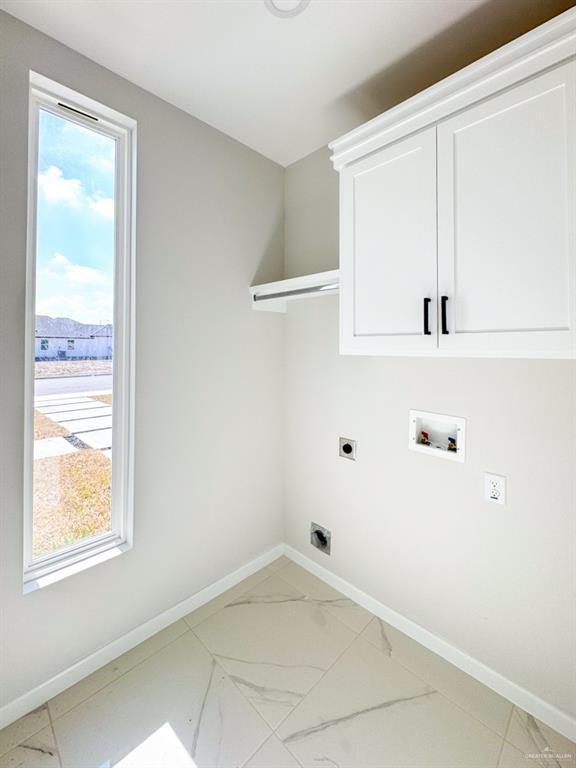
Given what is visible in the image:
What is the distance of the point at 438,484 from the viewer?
1.55 metres

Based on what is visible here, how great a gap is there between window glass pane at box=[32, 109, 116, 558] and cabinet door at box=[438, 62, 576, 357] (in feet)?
4.54

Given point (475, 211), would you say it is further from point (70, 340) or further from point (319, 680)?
point (319, 680)

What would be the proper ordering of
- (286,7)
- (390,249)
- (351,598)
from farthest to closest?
(351,598), (390,249), (286,7)

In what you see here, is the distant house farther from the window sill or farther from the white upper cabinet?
the white upper cabinet

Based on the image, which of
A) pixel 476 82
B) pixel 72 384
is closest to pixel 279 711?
pixel 72 384

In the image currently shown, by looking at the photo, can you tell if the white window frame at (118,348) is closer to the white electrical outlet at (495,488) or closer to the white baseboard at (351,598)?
the white baseboard at (351,598)

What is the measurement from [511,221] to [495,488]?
3.24ft

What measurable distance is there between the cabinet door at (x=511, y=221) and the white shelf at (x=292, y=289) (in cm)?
56

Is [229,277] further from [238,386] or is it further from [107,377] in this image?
[107,377]

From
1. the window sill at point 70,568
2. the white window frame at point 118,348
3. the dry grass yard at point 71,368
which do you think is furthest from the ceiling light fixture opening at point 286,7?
the window sill at point 70,568

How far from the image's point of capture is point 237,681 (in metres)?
1.42

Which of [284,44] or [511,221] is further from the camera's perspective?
[284,44]

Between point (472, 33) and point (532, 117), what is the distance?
592 millimetres

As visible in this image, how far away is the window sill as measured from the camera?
1312mm
